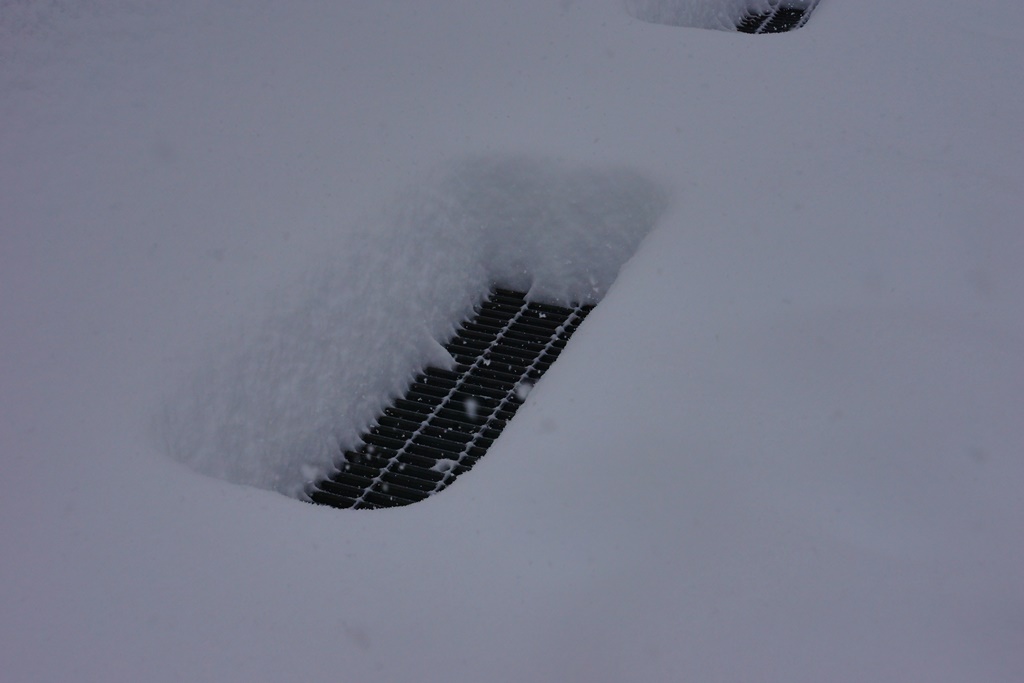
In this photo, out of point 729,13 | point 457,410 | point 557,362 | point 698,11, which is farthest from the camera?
point 729,13

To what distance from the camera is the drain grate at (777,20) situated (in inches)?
156

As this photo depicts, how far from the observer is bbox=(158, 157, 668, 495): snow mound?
189cm

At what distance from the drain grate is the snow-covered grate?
6.35 ft

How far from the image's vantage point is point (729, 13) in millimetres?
4035

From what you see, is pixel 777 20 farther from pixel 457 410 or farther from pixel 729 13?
pixel 457 410

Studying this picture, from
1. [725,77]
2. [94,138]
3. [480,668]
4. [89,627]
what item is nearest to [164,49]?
[94,138]

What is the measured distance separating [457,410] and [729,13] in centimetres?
246

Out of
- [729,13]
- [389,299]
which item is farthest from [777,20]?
[389,299]

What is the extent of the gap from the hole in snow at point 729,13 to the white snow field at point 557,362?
26 centimetres

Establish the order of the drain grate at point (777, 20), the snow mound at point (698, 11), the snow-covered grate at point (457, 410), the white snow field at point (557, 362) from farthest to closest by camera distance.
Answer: the drain grate at point (777, 20) → the snow mound at point (698, 11) → the snow-covered grate at point (457, 410) → the white snow field at point (557, 362)

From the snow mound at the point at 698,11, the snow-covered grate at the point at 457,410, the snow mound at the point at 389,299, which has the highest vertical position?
the snow mound at the point at 698,11

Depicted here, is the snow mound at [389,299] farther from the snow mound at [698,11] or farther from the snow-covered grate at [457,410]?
the snow mound at [698,11]

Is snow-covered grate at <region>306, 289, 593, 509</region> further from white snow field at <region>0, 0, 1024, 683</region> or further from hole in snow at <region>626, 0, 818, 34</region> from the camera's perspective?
hole in snow at <region>626, 0, 818, 34</region>

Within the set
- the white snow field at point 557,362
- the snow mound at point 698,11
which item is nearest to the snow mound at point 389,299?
the white snow field at point 557,362
